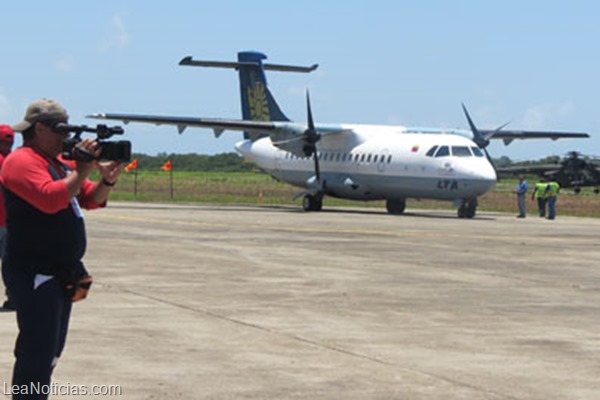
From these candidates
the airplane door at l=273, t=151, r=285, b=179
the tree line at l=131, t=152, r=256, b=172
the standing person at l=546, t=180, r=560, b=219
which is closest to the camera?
the standing person at l=546, t=180, r=560, b=219

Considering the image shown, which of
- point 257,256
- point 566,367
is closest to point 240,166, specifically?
point 257,256

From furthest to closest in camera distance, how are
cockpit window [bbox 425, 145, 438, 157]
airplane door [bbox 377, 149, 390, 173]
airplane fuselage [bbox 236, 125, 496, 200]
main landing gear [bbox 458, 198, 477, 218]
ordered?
airplane door [bbox 377, 149, 390, 173], cockpit window [bbox 425, 145, 438, 157], main landing gear [bbox 458, 198, 477, 218], airplane fuselage [bbox 236, 125, 496, 200]

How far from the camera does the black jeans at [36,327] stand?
6.58m

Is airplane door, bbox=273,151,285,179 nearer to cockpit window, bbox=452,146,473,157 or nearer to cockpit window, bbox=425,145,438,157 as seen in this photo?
cockpit window, bbox=425,145,438,157

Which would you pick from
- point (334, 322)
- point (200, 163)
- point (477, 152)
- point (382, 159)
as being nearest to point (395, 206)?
point (382, 159)

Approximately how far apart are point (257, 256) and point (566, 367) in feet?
37.6

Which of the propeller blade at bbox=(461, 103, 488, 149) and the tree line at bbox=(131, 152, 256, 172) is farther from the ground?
the propeller blade at bbox=(461, 103, 488, 149)

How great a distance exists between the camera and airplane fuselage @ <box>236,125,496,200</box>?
37.7 meters

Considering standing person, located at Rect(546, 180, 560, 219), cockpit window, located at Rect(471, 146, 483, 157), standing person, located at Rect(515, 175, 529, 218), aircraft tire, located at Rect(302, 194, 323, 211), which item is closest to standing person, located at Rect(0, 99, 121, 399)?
cockpit window, located at Rect(471, 146, 483, 157)

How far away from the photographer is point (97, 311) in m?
12.9

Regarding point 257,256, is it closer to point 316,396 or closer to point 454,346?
point 454,346

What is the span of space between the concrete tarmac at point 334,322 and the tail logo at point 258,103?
76.0ft

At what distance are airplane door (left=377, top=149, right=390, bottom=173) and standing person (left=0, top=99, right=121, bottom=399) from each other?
34.4 m

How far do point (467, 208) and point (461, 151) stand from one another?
1.78 m
